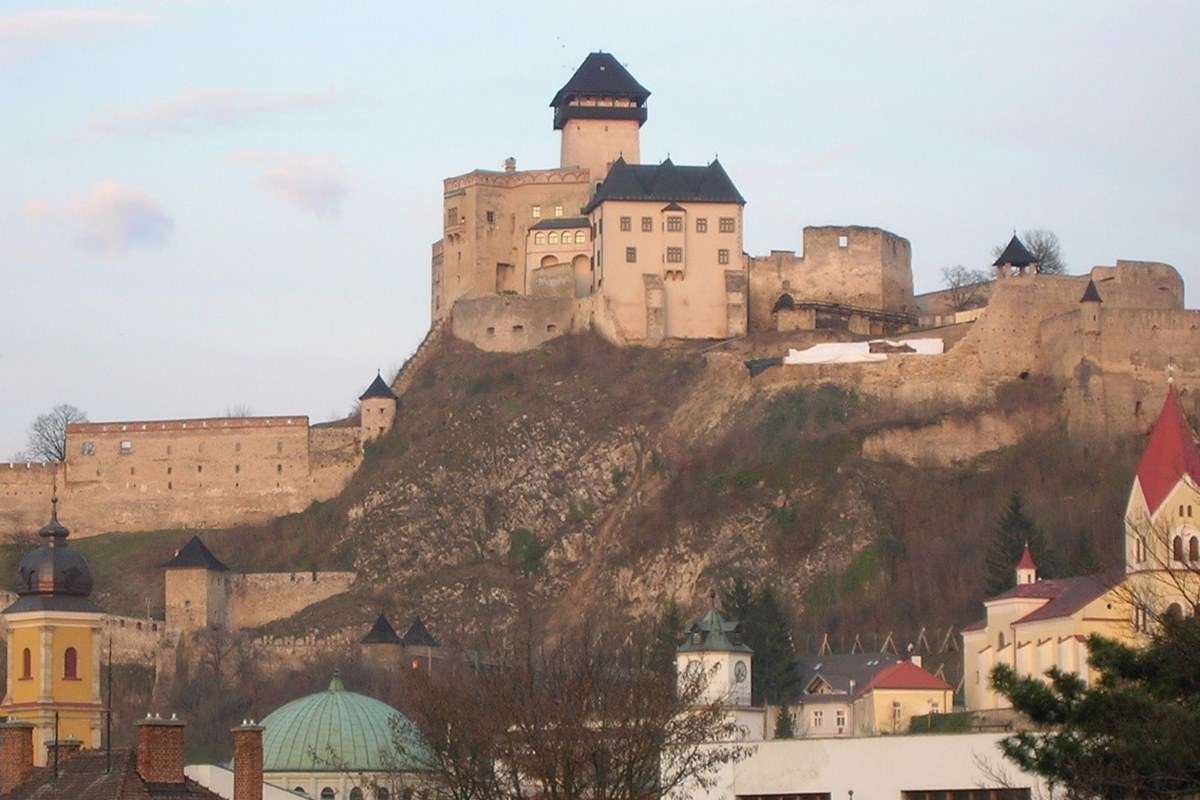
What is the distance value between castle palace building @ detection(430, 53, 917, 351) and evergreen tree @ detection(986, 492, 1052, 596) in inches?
822

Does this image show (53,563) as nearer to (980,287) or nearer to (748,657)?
(748,657)

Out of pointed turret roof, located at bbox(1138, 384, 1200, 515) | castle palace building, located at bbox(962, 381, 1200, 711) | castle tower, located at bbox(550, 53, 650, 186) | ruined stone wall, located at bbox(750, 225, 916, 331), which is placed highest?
castle tower, located at bbox(550, 53, 650, 186)

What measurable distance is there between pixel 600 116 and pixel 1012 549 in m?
34.9

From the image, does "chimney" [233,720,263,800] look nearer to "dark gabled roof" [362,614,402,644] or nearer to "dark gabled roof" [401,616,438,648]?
"dark gabled roof" [401,616,438,648]

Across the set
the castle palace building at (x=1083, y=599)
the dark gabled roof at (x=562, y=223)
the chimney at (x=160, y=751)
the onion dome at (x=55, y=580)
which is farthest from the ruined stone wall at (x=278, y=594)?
the chimney at (x=160, y=751)

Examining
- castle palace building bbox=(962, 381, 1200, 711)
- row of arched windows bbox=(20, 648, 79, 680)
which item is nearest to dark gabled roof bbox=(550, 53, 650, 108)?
castle palace building bbox=(962, 381, 1200, 711)

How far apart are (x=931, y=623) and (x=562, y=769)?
45091 mm

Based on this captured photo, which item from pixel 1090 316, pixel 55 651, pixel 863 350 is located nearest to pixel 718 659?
pixel 55 651

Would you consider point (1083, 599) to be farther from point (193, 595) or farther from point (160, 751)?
point (193, 595)

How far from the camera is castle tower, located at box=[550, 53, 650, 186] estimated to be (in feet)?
412

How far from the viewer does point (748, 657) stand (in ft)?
263

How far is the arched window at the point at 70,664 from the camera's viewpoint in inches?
2963

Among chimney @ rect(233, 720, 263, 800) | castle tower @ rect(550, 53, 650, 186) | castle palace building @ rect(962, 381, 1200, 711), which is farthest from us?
castle tower @ rect(550, 53, 650, 186)

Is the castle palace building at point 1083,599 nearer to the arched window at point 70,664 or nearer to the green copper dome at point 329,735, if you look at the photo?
the green copper dome at point 329,735
